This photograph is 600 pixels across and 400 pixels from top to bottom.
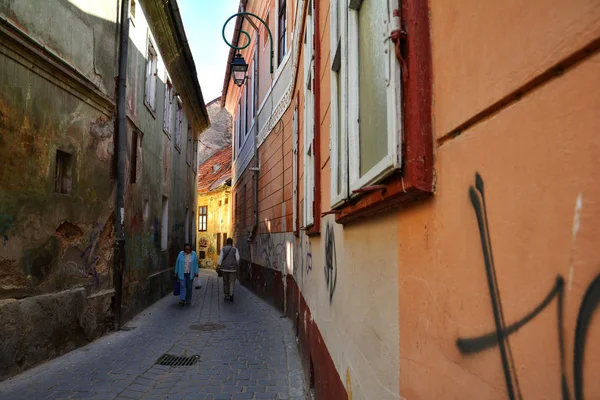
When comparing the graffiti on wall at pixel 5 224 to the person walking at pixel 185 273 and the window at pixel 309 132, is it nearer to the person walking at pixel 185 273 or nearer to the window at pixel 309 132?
the window at pixel 309 132

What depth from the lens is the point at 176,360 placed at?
643 cm

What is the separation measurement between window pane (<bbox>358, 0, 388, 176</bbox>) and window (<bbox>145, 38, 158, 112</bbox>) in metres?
9.22

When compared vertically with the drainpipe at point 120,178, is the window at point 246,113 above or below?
above

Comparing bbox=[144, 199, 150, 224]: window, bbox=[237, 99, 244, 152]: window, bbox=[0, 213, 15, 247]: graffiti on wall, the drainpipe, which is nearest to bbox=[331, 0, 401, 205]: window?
bbox=[0, 213, 15, 247]: graffiti on wall

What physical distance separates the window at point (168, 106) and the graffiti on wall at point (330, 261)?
10031 millimetres

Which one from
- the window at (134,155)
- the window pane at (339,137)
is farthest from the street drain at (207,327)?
the window pane at (339,137)

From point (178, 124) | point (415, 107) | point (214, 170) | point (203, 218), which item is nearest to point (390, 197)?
point (415, 107)

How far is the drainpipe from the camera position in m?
8.34

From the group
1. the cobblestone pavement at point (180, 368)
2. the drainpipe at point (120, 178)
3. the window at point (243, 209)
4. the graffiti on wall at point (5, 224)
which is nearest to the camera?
the cobblestone pavement at point (180, 368)

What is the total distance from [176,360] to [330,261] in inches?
141

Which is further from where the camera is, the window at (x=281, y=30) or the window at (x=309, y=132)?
the window at (x=281, y=30)

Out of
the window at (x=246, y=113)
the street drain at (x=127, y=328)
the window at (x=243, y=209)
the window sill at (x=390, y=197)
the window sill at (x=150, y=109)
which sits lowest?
the street drain at (x=127, y=328)

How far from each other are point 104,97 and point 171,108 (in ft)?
21.6

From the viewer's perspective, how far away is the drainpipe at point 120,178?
8.34 m
